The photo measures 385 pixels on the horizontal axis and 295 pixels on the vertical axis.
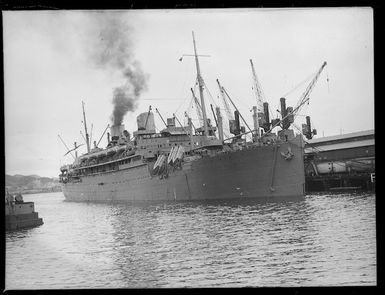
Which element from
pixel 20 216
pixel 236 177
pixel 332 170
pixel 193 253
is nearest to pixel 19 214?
pixel 20 216

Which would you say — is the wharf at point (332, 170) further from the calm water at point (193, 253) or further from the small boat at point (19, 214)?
the small boat at point (19, 214)

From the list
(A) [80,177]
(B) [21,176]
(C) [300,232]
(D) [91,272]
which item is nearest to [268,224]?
(C) [300,232]

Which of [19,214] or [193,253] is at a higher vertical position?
[19,214]

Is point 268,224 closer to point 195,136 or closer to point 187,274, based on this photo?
point 187,274

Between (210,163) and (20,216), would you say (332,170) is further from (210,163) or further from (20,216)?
(20,216)

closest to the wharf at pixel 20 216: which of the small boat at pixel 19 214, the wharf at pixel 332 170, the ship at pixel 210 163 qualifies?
the small boat at pixel 19 214

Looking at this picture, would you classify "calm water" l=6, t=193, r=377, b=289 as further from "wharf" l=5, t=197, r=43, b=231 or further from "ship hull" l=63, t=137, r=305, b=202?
"ship hull" l=63, t=137, r=305, b=202

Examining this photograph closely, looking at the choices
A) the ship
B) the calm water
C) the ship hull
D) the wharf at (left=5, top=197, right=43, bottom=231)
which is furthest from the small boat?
the ship hull
